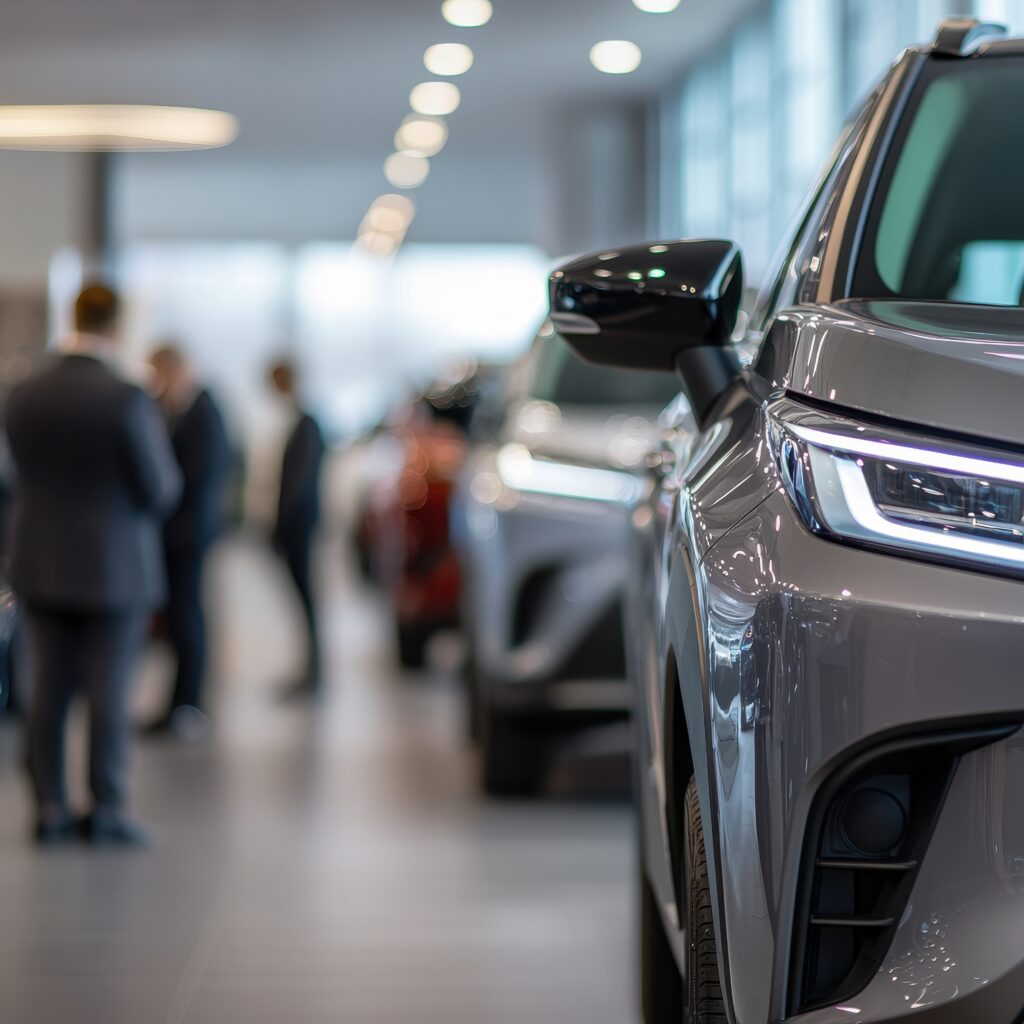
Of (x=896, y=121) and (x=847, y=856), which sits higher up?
(x=896, y=121)

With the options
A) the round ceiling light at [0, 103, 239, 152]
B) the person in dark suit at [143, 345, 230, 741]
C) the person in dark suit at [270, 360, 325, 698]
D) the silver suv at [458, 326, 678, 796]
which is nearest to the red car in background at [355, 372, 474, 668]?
the person in dark suit at [270, 360, 325, 698]

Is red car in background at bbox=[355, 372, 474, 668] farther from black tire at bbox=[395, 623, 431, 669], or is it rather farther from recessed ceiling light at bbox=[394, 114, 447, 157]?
recessed ceiling light at bbox=[394, 114, 447, 157]

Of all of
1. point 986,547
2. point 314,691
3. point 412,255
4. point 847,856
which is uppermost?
point 412,255

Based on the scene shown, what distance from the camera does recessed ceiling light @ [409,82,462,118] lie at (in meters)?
15.6

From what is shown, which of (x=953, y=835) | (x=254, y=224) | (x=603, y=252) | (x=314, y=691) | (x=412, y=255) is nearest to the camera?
(x=953, y=835)

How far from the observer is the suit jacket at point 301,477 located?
809cm

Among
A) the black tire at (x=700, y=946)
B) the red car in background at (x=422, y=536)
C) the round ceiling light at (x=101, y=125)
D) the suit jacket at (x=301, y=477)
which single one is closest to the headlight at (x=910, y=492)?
the black tire at (x=700, y=946)

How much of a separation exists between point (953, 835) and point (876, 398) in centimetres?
42

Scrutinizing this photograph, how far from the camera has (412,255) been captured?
25906 millimetres

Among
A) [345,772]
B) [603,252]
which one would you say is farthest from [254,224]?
[603,252]

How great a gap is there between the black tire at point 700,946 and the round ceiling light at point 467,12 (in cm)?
1110

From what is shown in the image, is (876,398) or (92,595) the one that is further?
(92,595)

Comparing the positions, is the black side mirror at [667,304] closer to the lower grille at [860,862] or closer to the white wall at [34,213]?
the lower grille at [860,862]

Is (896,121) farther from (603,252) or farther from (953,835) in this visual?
(953,835)
